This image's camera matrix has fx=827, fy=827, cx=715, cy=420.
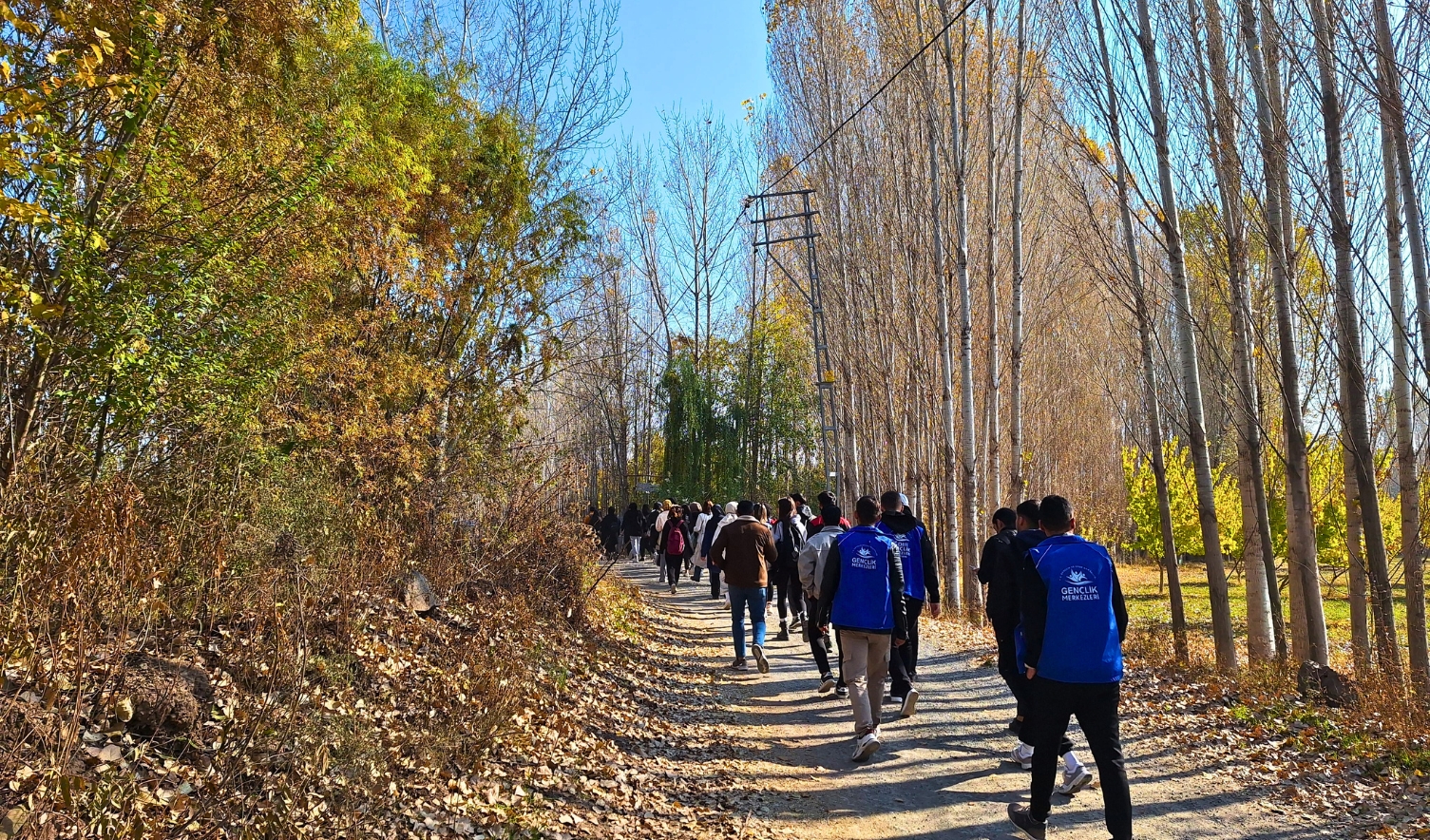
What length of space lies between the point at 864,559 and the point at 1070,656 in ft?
7.11

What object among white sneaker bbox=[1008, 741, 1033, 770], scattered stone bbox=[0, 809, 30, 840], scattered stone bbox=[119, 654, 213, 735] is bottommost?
white sneaker bbox=[1008, 741, 1033, 770]

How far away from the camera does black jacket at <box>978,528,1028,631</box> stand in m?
5.84

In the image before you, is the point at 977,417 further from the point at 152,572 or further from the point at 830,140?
the point at 152,572

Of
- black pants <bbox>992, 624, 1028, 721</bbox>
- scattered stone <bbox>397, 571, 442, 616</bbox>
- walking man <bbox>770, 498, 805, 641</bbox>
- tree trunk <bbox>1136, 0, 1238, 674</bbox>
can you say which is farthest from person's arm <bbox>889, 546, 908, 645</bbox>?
scattered stone <bbox>397, 571, 442, 616</bbox>

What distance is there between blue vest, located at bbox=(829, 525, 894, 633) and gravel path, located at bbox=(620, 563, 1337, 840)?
1062 millimetres

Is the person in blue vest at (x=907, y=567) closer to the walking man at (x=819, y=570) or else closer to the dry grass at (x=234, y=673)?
the walking man at (x=819, y=570)

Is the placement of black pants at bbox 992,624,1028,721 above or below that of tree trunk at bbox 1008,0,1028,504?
below

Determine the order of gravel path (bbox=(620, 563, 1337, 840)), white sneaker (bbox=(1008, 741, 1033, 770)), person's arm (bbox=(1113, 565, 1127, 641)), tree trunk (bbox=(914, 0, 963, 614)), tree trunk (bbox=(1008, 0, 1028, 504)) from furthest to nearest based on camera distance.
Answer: tree trunk (bbox=(914, 0, 963, 614)), tree trunk (bbox=(1008, 0, 1028, 504)), white sneaker (bbox=(1008, 741, 1033, 770)), gravel path (bbox=(620, 563, 1337, 840)), person's arm (bbox=(1113, 565, 1127, 641))

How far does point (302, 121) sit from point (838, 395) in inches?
698

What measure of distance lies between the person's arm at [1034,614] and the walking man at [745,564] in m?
4.95

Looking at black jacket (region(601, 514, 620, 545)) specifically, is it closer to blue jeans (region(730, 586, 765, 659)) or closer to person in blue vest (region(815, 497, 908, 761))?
blue jeans (region(730, 586, 765, 659))

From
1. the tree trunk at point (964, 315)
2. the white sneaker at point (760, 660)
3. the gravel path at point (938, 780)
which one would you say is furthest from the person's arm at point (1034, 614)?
the tree trunk at point (964, 315)

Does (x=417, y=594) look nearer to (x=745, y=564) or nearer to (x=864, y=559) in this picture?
(x=745, y=564)

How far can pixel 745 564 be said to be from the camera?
9375mm
